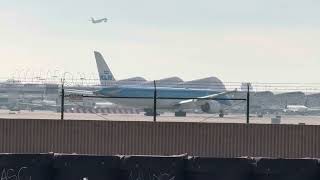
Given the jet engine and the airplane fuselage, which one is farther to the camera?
the jet engine

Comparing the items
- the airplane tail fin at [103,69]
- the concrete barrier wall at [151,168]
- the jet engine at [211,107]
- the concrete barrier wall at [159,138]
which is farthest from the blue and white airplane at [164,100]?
the concrete barrier wall at [151,168]

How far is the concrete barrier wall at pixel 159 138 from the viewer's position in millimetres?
16828

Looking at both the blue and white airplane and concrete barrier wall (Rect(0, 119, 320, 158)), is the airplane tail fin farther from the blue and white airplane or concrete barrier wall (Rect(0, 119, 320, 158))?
concrete barrier wall (Rect(0, 119, 320, 158))

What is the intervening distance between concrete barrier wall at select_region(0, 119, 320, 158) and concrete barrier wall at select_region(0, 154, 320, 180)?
557 centimetres

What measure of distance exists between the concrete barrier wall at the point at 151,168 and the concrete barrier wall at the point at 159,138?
5567 mm

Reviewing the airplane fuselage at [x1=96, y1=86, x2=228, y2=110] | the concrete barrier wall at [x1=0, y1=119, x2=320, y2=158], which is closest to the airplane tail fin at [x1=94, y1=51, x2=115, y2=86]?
the airplane fuselage at [x1=96, y1=86, x2=228, y2=110]

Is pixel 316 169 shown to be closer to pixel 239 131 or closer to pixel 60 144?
pixel 239 131

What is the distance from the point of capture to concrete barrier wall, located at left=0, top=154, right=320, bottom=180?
1116cm

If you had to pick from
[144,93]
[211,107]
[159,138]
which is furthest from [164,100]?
[159,138]

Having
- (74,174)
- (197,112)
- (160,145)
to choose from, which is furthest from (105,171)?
(197,112)

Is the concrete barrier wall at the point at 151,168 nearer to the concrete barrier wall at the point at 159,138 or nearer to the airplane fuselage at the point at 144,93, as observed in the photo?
the concrete barrier wall at the point at 159,138

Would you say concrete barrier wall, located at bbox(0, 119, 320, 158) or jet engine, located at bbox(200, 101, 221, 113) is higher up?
concrete barrier wall, located at bbox(0, 119, 320, 158)

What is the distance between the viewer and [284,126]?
17.1 meters

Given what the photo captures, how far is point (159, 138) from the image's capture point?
664 inches
